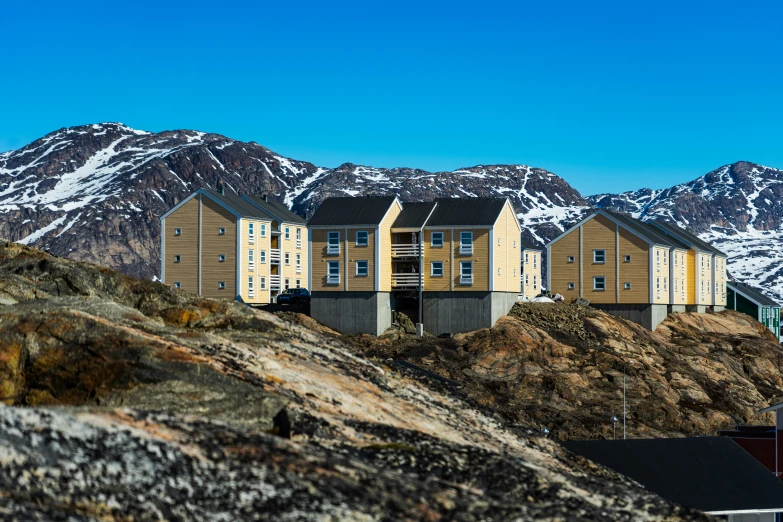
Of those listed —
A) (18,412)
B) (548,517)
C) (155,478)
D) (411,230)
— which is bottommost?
(548,517)

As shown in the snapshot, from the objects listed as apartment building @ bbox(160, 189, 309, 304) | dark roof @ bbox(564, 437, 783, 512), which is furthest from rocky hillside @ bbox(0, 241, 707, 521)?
apartment building @ bbox(160, 189, 309, 304)

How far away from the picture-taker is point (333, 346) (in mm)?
19781

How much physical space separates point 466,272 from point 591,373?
11202 millimetres

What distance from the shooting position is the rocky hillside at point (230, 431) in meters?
10.6

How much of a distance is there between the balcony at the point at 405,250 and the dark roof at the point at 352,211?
284cm

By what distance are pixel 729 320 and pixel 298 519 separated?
9074cm

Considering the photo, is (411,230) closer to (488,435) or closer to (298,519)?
(488,435)

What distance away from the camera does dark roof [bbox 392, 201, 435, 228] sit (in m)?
68.7

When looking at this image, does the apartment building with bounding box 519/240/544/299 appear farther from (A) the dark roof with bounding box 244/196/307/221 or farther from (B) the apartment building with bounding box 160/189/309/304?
(B) the apartment building with bounding box 160/189/309/304

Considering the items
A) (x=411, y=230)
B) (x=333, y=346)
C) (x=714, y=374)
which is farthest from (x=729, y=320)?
(x=333, y=346)

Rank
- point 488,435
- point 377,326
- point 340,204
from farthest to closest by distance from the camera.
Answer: point 340,204 < point 377,326 < point 488,435

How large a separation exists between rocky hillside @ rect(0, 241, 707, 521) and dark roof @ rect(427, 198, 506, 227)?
4687cm

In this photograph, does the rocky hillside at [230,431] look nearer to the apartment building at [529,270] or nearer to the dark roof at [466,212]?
the dark roof at [466,212]

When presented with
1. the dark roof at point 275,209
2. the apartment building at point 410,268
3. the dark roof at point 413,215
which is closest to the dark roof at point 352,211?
the apartment building at point 410,268
